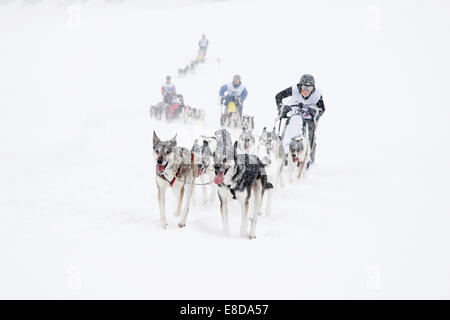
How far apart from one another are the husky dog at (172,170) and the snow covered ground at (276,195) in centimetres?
40

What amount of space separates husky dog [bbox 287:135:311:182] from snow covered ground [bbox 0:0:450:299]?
298mm

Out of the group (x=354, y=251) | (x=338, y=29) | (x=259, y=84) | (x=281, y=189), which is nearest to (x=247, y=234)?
(x=354, y=251)

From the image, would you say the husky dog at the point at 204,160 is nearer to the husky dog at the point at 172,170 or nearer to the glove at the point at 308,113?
the husky dog at the point at 172,170

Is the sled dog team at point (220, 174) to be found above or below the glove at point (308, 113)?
below

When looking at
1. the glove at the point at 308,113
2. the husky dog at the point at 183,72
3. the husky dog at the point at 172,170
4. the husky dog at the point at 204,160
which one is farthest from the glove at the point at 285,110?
the husky dog at the point at 183,72

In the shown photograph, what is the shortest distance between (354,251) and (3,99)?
15.2m

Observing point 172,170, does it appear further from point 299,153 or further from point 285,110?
point 285,110

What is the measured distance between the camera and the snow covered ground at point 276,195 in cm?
314

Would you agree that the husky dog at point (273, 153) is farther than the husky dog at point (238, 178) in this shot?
Yes

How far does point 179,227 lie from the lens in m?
4.19

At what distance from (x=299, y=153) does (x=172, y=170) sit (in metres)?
2.65

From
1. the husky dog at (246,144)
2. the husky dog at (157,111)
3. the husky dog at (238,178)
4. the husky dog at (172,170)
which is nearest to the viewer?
the husky dog at (238,178)

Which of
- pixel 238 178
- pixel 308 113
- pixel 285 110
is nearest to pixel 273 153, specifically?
pixel 285 110

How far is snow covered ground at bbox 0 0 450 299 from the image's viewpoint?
10.3 feet
